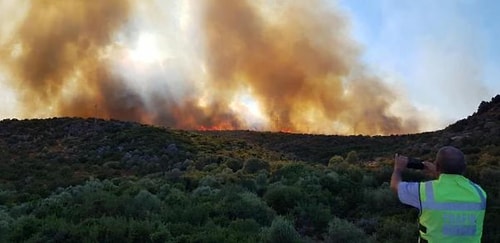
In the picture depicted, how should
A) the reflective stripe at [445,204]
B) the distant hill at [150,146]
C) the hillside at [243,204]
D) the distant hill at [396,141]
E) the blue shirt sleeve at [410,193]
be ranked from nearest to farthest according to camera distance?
the reflective stripe at [445,204] → the blue shirt sleeve at [410,193] → the hillside at [243,204] → the distant hill at [396,141] → the distant hill at [150,146]

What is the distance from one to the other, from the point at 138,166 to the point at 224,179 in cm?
2267

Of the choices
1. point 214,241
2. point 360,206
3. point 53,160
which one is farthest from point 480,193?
point 53,160

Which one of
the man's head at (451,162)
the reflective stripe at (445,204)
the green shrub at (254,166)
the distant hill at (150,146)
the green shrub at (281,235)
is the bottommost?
the green shrub at (281,235)

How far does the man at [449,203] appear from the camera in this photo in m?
6.04

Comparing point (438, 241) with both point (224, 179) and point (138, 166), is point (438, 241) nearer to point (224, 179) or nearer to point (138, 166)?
point (224, 179)

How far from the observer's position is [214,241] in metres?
11.8

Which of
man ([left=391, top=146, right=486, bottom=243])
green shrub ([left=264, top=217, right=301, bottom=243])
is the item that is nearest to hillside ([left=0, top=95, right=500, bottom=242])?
green shrub ([left=264, top=217, right=301, bottom=243])

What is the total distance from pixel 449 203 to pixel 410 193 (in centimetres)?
42

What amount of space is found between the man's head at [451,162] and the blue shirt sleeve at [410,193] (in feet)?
1.16

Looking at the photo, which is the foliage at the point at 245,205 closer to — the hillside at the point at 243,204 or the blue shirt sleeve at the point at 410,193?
the hillside at the point at 243,204

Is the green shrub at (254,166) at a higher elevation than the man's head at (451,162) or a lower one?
higher

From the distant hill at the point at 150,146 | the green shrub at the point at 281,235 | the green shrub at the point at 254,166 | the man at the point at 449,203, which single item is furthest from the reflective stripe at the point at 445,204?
Result: the green shrub at the point at 254,166

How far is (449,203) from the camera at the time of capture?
6.03 m

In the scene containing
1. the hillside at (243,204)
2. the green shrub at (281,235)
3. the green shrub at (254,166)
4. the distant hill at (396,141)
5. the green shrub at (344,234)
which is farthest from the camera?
the distant hill at (396,141)
